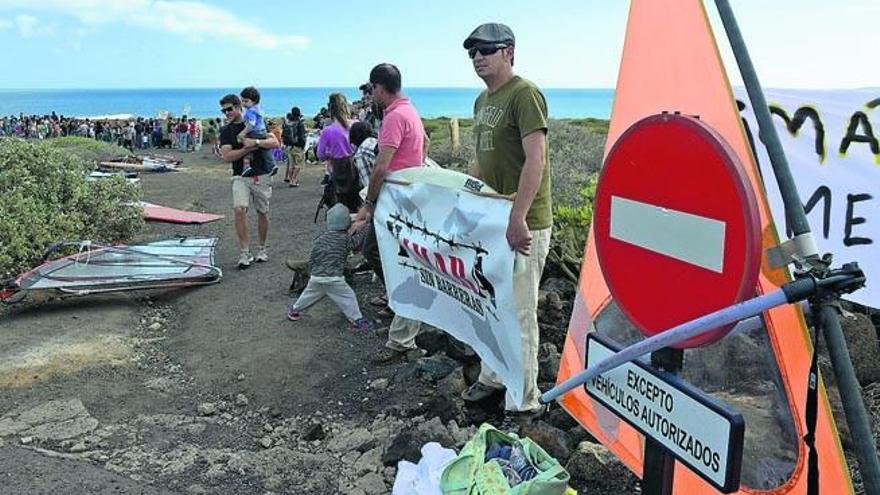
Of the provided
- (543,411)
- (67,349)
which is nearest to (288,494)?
(543,411)

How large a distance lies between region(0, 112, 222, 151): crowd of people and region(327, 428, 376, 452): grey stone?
33.3m

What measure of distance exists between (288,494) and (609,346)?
2553mm

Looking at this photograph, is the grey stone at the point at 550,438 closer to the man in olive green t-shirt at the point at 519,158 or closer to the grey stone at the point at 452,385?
the man in olive green t-shirt at the point at 519,158

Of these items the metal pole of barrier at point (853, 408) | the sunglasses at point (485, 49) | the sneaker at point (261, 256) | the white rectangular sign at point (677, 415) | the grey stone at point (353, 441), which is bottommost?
the grey stone at point (353, 441)

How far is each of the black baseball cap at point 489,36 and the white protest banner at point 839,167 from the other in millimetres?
1614

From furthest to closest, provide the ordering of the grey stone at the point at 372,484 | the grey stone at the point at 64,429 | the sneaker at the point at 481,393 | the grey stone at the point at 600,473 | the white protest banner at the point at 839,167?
the grey stone at the point at 64,429 < the sneaker at the point at 481,393 < the white protest banner at the point at 839,167 < the grey stone at the point at 372,484 < the grey stone at the point at 600,473

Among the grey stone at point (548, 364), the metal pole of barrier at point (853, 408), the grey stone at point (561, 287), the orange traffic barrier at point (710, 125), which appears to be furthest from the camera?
the grey stone at point (561, 287)

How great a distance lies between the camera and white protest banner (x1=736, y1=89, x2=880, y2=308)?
456 cm

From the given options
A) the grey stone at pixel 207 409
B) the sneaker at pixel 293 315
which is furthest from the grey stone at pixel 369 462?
the sneaker at pixel 293 315

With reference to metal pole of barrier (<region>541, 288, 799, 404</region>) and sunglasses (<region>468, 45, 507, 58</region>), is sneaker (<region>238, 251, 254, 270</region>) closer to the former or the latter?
sunglasses (<region>468, 45, 507, 58</region>)

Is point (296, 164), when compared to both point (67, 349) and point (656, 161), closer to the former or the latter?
point (67, 349)

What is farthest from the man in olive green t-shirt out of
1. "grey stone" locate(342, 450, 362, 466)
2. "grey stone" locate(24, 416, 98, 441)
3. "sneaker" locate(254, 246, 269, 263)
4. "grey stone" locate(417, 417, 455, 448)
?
"sneaker" locate(254, 246, 269, 263)

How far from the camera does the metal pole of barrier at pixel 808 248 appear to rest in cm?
147

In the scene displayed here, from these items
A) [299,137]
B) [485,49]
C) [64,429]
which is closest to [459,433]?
[485,49]
